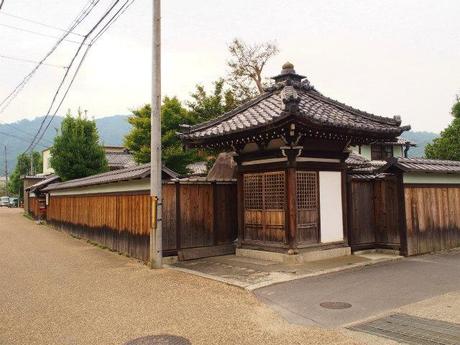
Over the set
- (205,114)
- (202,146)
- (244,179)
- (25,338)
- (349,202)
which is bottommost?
(25,338)

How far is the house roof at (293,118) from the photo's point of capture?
10.3 meters

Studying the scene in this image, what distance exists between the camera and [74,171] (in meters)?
32.3

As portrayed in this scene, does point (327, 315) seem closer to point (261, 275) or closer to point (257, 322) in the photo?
point (257, 322)

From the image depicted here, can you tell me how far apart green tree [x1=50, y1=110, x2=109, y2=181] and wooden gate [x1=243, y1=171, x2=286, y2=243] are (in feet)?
77.0

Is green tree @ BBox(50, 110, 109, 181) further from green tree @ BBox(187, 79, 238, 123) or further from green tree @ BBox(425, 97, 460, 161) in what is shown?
green tree @ BBox(425, 97, 460, 161)

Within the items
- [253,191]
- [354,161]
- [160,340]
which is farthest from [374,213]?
[160,340]

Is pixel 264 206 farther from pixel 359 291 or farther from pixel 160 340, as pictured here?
pixel 160 340

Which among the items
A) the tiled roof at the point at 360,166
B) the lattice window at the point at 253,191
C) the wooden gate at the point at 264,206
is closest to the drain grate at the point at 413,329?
the wooden gate at the point at 264,206

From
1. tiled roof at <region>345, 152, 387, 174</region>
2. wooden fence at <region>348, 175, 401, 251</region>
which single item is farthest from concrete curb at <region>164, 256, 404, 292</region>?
tiled roof at <region>345, 152, 387, 174</region>

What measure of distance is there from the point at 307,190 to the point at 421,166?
3.97m

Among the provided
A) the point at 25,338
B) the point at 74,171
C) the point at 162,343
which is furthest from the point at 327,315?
the point at 74,171

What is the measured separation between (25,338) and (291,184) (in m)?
7.45

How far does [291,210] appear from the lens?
36.6 ft

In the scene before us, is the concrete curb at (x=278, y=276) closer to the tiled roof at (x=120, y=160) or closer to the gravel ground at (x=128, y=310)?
the gravel ground at (x=128, y=310)
